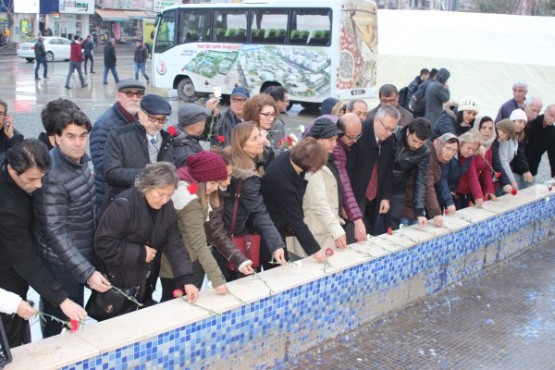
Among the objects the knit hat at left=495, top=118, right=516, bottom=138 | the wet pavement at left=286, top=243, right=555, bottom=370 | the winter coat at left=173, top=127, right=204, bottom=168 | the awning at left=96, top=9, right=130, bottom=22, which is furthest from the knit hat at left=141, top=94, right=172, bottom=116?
the awning at left=96, top=9, right=130, bottom=22

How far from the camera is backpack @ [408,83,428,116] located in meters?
13.8

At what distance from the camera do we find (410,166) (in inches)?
236

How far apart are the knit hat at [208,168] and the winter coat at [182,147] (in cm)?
68

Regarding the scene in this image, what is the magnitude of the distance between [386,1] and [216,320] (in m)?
72.0

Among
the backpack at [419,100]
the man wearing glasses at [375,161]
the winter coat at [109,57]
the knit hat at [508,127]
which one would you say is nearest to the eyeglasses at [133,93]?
the man wearing glasses at [375,161]

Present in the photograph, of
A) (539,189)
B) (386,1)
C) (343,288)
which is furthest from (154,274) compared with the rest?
(386,1)

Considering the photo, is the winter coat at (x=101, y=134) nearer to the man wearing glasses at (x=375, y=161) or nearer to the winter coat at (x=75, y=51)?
the man wearing glasses at (x=375, y=161)

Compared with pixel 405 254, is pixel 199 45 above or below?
above

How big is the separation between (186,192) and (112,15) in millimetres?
51816

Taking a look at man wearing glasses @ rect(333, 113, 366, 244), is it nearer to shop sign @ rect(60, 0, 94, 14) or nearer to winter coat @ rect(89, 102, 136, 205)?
winter coat @ rect(89, 102, 136, 205)

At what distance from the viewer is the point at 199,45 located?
70.3ft

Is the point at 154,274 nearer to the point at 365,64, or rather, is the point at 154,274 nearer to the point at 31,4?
the point at 365,64

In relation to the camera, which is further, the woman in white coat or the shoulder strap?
the woman in white coat

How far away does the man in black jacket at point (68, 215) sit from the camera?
147 inches
